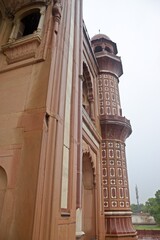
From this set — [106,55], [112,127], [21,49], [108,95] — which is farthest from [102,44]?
[21,49]

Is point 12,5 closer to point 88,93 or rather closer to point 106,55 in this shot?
point 88,93

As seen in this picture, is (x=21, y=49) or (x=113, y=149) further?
(x=113, y=149)

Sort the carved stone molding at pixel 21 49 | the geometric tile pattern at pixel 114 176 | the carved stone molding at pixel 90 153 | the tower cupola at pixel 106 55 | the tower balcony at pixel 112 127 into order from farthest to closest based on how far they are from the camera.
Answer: the tower cupola at pixel 106 55 < the tower balcony at pixel 112 127 < the geometric tile pattern at pixel 114 176 < the carved stone molding at pixel 90 153 < the carved stone molding at pixel 21 49

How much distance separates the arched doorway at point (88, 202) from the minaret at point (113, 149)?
992mm

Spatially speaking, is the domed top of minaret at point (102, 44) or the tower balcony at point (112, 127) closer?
the tower balcony at point (112, 127)

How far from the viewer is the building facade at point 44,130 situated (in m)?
2.50

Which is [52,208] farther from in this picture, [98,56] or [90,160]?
[98,56]

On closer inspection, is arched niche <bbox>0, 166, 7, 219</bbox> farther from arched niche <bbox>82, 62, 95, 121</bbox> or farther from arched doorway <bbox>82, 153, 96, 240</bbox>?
arched niche <bbox>82, 62, 95, 121</bbox>

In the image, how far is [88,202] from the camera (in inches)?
286

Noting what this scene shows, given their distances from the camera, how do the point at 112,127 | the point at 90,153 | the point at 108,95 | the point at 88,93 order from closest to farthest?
1. the point at 90,153
2. the point at 88,93
3. the point at 112,127
4. the point at 108,95

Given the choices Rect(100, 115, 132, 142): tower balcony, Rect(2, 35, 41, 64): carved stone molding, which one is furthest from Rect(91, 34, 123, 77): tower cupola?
Rect(2, 35, 41, 64): carved stone molding

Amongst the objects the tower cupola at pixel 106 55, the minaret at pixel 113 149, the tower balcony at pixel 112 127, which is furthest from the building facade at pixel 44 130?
the tower cupola at pixel 106 55

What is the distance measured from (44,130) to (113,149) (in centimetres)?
683

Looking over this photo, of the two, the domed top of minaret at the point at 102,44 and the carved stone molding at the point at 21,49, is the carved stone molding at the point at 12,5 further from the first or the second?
the domed top of minaret at the point at 102,44
